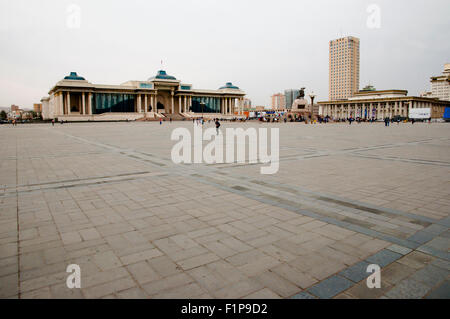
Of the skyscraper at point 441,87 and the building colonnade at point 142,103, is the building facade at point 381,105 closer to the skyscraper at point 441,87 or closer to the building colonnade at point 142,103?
the skyscraper at point 441,87

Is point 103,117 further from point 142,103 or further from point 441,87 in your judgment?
point 441,87

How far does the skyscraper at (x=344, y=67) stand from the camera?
138000mm

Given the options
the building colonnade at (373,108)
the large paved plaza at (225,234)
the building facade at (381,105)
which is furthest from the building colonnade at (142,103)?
the large paved plaza at (225,234)

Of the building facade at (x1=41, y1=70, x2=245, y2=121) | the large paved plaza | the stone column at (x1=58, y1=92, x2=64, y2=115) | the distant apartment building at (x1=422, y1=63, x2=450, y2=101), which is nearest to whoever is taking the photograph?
the large paved plaza

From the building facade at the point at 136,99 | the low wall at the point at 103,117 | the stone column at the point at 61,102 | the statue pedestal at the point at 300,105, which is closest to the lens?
the statue pedestal at the point at 300,105

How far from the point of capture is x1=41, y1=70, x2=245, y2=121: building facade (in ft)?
253

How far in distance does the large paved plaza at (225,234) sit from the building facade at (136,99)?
246ft

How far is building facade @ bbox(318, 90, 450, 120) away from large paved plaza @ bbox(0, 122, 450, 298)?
96220 mm

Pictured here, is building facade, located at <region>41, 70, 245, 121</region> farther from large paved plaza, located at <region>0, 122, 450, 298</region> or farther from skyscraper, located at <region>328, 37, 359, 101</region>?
large paved plaza, located at <region>0, 122, 450, 298</region>

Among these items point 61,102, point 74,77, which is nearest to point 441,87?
point 74,77

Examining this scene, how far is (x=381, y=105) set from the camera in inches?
4190

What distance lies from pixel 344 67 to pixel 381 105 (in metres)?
42.6

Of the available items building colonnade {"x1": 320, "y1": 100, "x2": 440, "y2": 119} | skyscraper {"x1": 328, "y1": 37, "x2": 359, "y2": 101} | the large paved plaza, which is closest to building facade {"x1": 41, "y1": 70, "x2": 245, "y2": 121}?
building colonnade {"x1": 320, "y1": 100, "x2": 440, "y2": 119}

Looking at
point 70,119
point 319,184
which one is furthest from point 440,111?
point 319,184
